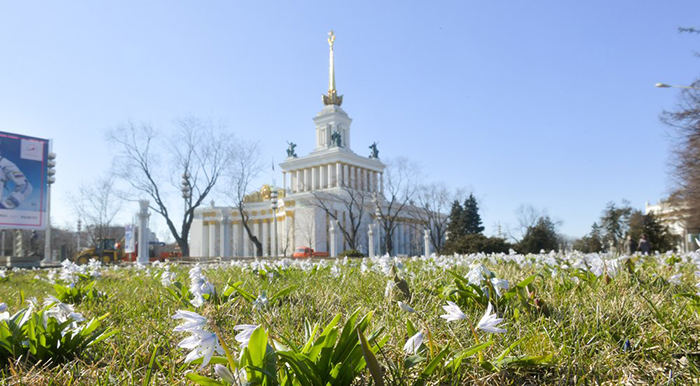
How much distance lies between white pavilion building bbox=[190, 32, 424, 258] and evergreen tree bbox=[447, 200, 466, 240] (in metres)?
7.97

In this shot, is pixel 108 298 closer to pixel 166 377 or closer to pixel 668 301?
pixel 166 377

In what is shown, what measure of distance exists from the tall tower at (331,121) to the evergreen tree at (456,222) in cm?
2332

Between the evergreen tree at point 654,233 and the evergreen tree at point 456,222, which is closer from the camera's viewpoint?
the evergreen tree at point 654,233

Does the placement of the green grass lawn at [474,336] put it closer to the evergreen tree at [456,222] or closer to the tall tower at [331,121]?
the evergreen tree at [456,222]

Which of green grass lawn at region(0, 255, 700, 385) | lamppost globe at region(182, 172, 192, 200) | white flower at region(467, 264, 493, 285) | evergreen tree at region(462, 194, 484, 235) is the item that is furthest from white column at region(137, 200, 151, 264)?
evergreen tree at region(462, 194, 484, 235)

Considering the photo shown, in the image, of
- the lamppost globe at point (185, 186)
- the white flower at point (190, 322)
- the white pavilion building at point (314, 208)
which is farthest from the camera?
the white pavilion building at point (314, 208)

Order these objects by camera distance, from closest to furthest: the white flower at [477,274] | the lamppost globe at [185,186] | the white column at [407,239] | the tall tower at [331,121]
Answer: the white flower at [477,274] < the lamppost globe at [185,186] < the white column at [407,239] < the tall tower at [331,121]

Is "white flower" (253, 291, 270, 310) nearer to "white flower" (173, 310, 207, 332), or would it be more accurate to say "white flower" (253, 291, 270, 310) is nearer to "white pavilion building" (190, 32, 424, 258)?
"white flower" (173, 310, 207, 332)

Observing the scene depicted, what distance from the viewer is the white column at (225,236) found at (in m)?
68.6

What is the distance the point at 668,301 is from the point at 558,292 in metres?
0.77

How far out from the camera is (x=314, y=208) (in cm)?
6056

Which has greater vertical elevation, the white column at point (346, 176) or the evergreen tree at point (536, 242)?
the white column at point (346, 176)

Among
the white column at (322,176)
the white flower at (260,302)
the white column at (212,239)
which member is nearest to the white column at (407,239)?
the white column at (322,176)

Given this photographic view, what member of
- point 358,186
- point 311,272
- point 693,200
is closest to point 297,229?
point 358,186
